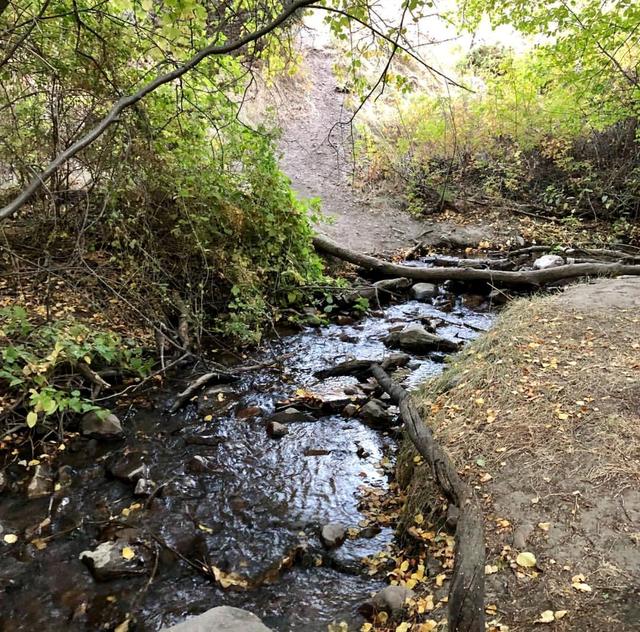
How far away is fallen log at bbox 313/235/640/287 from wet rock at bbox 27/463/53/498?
6050 mm

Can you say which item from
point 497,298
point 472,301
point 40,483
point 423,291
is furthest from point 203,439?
point 497,298

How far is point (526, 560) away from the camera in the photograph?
2.51m

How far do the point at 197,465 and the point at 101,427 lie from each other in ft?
3.44

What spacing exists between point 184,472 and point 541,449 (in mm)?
2791

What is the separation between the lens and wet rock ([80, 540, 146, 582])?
9.96 ft

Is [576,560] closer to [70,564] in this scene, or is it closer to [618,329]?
[618,329]

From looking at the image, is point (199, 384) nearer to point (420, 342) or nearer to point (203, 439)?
point (203, 439)

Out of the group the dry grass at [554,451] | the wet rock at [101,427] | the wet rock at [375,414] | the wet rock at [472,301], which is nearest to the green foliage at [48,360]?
the wet rock at [101,427]

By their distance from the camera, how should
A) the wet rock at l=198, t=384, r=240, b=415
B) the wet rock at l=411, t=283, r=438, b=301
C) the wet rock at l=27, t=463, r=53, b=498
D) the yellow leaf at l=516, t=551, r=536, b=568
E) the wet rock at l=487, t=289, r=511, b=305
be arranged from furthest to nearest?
the wet rock at l=411, t=283, r=438, b=301 < the wet rock at l=487, t=289, r=511, b=305 < the wet rock at l=198, t=384, r=240, b=415 < the wet rock at l=27, t=463, r=53, b=498 < the yellow leaf at l=516, t=551, r=536, b=568

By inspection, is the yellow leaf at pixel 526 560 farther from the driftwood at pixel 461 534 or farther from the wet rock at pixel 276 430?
the wet rock at pixel 276 430

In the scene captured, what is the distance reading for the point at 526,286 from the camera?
8008 mm

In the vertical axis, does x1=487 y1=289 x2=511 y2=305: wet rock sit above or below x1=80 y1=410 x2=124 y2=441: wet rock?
below

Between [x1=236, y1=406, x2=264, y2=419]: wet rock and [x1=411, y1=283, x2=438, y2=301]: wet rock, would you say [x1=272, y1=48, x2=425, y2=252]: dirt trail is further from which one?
[x1=236, y1=406, x2=264, y2=419]: wet rock

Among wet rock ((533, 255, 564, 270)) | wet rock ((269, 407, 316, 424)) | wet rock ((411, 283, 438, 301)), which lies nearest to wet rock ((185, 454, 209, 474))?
wet rock ((269, 407, 316, 424))
